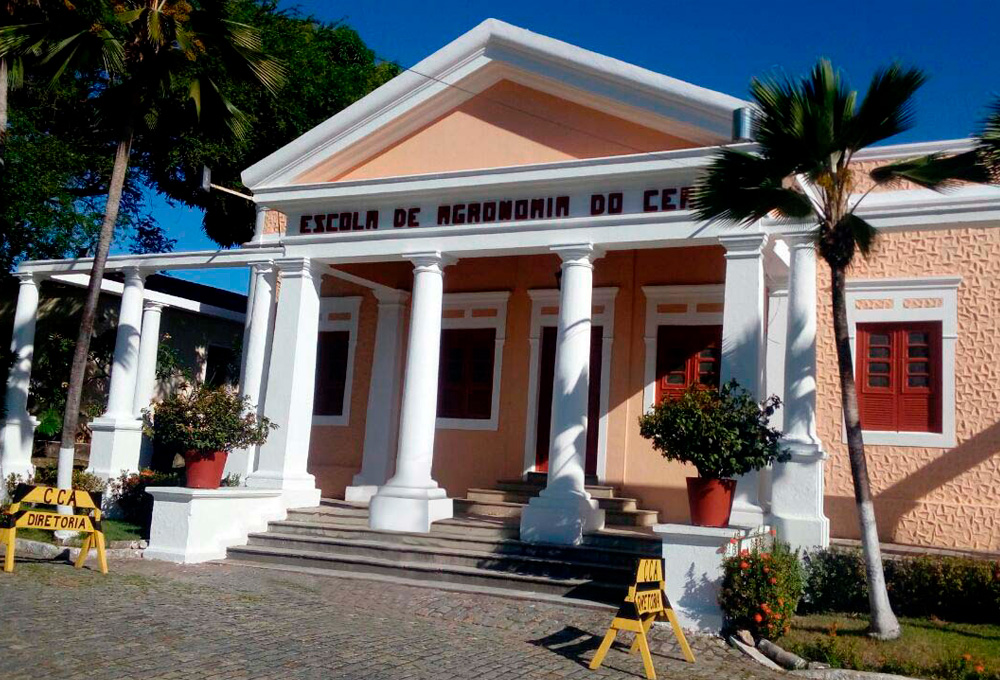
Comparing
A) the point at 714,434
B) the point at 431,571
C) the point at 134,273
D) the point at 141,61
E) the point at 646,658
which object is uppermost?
the point at 141,61

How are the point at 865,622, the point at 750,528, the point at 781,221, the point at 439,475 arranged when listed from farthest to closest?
1. the point at 439,475
2. the point at 781,221
3. the point at 750,528
4. the point at 865,622

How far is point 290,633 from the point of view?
8.17m

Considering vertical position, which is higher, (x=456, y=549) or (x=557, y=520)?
(x=557, y=520)

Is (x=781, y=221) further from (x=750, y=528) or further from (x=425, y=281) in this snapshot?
(x=425, y=281)

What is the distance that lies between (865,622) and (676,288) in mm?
5983

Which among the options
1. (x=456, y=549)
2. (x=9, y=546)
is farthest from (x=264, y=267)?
(x=456, y=549)

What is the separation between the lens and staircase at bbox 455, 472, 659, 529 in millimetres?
12945

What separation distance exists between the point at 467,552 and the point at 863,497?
4626 millimetres

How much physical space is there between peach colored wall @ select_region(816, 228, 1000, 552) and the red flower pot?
27.0ft

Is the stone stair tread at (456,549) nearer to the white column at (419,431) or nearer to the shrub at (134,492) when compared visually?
the white column at (419,431)

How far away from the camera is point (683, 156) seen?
11.4 metres

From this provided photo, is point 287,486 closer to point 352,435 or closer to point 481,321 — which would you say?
point 352,435

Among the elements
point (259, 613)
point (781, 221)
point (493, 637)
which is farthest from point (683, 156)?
point (259, 613)

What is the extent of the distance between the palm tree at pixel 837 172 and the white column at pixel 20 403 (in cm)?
1338
